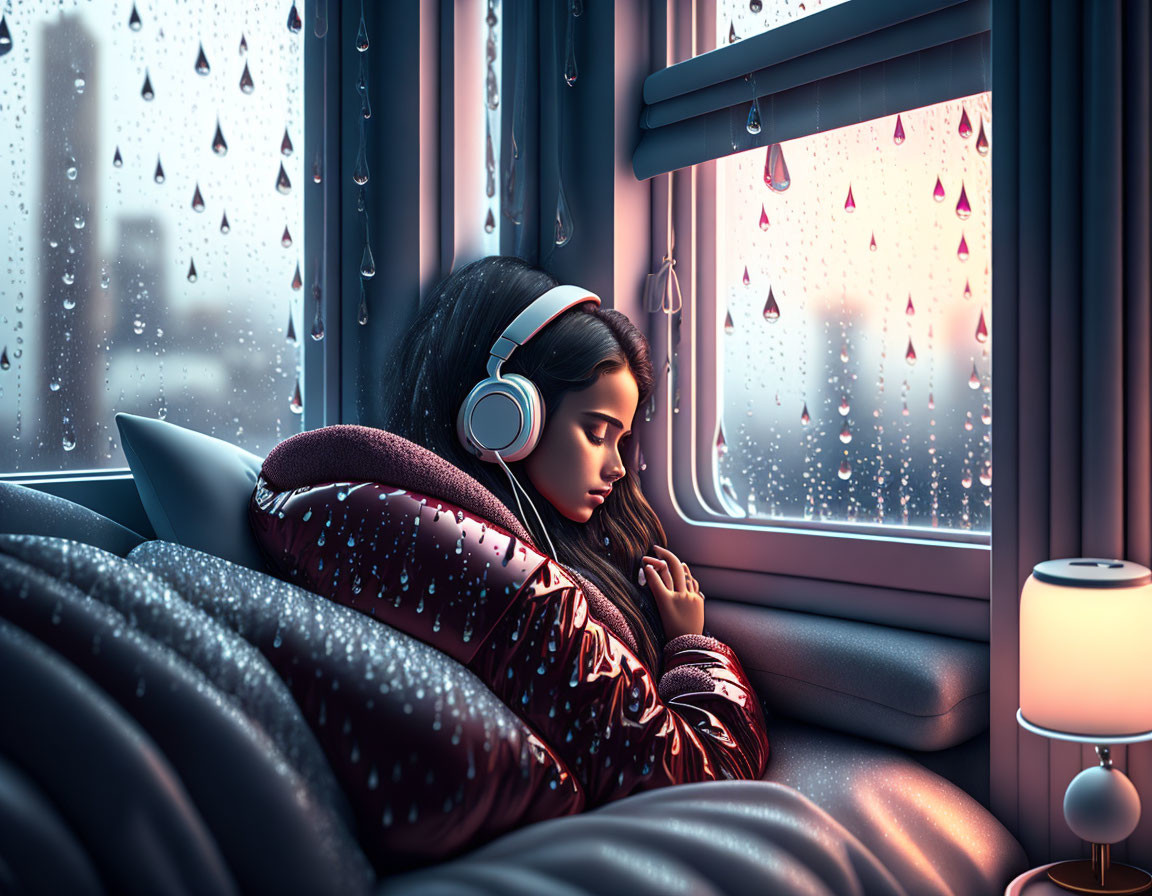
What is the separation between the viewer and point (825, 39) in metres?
1.37

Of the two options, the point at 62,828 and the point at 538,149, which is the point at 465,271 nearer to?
the point at 538,149

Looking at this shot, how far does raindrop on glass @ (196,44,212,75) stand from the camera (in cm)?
153

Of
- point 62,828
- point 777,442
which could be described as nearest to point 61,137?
point 62,828

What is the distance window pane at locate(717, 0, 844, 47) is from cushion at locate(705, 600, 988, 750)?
1.05m

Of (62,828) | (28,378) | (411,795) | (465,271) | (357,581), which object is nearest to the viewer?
(62,828)

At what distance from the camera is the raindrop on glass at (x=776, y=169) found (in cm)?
144

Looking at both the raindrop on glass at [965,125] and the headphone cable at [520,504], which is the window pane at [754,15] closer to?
the raindrop on glass at [965,125]

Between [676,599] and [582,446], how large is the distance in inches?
12.3

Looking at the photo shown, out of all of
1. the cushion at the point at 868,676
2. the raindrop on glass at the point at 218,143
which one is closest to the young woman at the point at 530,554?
the cushion at the point at 868,676

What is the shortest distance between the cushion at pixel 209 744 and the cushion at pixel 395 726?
5cm

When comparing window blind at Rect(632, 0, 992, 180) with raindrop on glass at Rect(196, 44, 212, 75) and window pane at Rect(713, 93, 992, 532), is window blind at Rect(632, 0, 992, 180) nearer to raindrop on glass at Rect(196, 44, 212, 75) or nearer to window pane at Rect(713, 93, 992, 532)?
window pane at Rect(713, 93, 992, 532)

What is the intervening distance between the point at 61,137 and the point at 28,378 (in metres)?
0.41

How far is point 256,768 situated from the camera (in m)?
0.64

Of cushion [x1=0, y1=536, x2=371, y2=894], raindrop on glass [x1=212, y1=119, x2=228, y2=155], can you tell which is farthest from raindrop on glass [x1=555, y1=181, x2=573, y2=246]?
cushion [x1=0, y1=536, x2=371, y2=894]
